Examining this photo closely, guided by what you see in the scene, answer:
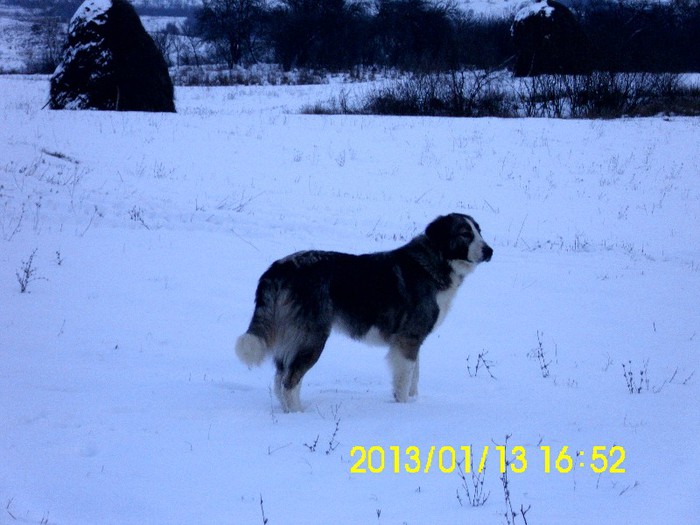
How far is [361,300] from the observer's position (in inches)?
215

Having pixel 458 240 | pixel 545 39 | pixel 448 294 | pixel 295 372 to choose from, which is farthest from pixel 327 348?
pixel 545 39

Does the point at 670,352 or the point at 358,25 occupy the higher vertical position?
the point at 358,25

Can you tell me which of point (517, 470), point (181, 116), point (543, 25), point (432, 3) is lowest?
point (517, 470)

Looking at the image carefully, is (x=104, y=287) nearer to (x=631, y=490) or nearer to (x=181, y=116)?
(x=631, y=490)

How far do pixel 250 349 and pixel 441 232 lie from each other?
2050 mm

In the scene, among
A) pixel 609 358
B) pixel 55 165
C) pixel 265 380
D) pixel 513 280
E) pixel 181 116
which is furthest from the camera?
pixel 181 116

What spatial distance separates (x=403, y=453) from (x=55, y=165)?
1158 cm

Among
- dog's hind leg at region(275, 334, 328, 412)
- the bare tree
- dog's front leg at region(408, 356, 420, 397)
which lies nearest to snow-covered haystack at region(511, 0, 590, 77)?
the bare tree

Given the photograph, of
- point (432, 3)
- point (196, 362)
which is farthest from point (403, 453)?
point (432, 3)

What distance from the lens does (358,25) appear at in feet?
160
